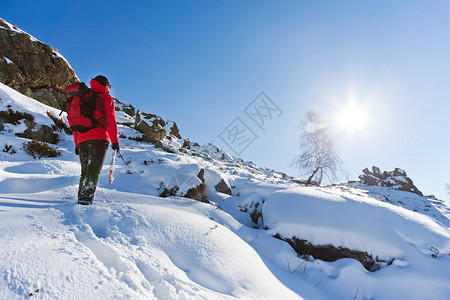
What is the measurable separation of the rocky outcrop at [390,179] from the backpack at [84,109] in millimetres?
38255

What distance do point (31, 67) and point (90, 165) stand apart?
52.7 feet

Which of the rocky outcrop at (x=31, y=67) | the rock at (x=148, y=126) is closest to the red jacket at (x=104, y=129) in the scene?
the rock at (x=148, y=126)

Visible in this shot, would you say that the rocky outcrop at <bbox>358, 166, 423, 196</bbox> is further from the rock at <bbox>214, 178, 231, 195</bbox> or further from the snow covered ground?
the snow covered ground

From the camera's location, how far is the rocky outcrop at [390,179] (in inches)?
1186

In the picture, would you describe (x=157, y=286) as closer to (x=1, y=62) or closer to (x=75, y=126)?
(x=75, y=126)

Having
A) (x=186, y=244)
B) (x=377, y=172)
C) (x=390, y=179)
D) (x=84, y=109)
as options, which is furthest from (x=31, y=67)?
(x=377, y=172)

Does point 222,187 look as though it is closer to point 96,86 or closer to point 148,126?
point 96,86

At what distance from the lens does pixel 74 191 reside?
3.52 meters

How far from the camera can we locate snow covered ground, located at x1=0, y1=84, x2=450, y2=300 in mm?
1476

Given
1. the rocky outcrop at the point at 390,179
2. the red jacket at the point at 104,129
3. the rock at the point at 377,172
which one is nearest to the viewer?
the red jacket at the point at 104,129

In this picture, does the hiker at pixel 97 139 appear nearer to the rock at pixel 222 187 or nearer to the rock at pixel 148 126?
the rock at pixel 222 187

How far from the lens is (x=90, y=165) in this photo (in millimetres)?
3135

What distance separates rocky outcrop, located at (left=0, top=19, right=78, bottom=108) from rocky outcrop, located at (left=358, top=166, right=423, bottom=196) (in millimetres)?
40135

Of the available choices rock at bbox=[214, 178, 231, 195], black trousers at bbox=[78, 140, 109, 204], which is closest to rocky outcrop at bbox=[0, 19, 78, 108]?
black trousers at bbox=[78, 140, 109, 204]
